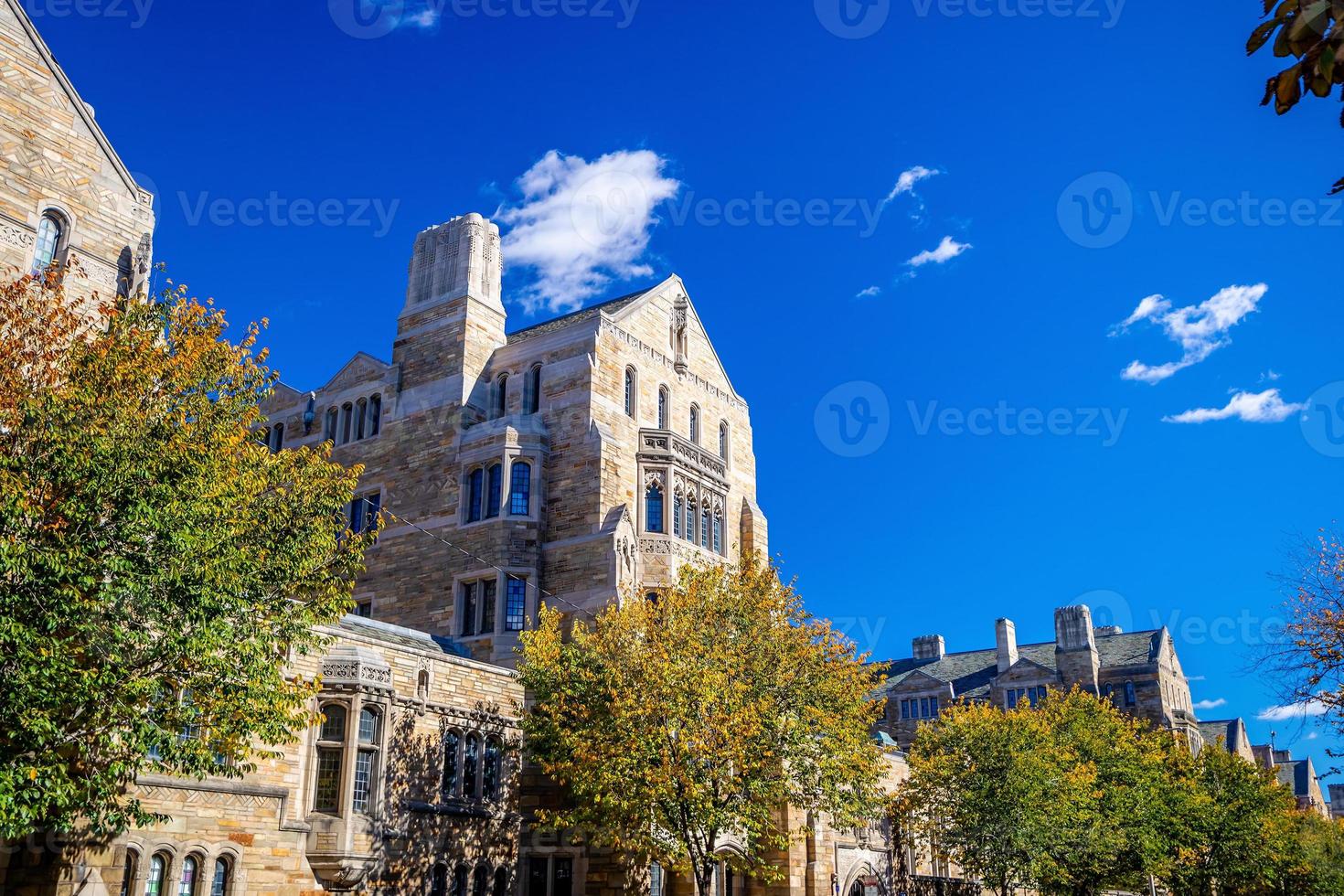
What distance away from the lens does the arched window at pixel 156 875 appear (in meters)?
23.1

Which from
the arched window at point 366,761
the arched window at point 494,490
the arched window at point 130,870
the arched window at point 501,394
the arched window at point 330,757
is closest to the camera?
the arched window at point 130,870

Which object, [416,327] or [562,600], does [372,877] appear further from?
[416,327]

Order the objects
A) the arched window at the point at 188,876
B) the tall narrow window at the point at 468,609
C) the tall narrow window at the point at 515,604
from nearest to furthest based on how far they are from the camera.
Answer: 1. the arched window at the point at 188,876
2. the tall narrow window at the point at 515,604
3. the tall narrow window at the point at 468,609

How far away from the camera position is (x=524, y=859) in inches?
1358

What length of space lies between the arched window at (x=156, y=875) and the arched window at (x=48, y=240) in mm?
14005

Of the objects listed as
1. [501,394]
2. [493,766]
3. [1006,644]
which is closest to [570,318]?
[501,394]

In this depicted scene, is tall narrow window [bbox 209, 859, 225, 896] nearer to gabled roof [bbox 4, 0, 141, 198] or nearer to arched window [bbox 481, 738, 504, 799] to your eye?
arched window [bbox 481, 738, 504, 799]

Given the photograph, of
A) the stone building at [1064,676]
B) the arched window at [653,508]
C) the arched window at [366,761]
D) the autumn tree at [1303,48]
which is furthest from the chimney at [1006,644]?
the autumn tree at [1303,48]

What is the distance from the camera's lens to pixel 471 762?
107 feet

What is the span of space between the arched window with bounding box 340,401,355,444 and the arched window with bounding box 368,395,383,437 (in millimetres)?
1039

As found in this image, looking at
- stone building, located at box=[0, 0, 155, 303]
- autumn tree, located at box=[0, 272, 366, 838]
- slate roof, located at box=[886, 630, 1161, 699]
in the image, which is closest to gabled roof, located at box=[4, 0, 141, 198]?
stone building, located at box=[0, 0, 155, 303]

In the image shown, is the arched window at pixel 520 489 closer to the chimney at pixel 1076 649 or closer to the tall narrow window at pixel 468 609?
the tall narrow window at pixel 468 609

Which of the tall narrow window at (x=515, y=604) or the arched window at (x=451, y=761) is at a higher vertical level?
the tall narrow window at (x=515, y=604)

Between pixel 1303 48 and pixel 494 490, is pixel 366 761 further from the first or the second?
pixel 1303 48
